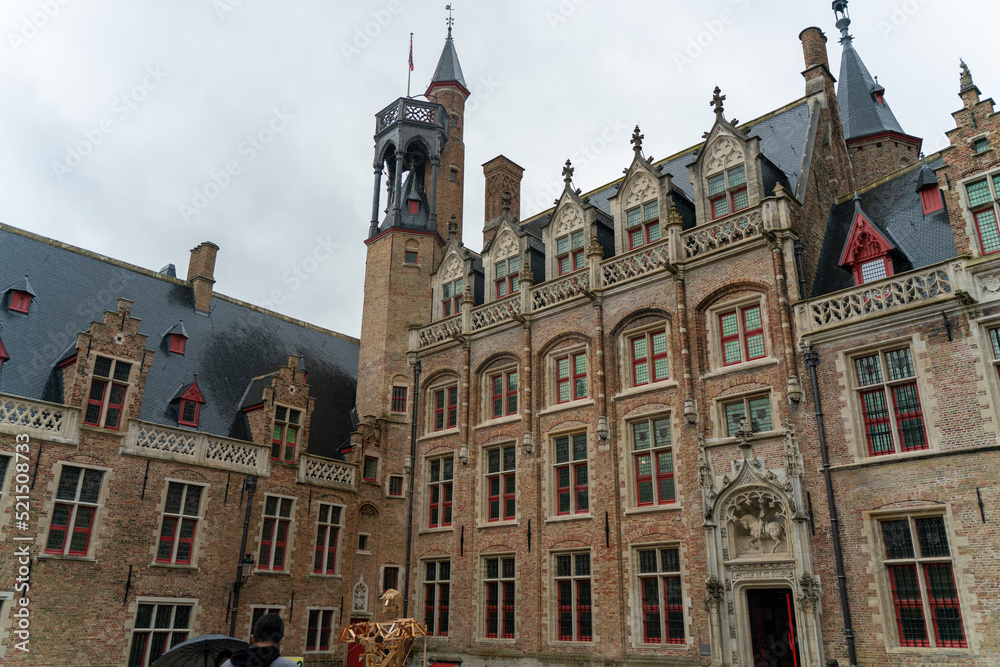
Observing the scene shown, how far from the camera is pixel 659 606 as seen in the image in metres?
18.2

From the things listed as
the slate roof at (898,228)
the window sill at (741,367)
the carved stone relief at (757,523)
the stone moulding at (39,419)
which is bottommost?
the carved stone relief at (757,523)

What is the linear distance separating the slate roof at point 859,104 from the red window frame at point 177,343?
25.1m

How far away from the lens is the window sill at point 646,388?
19.4 meters

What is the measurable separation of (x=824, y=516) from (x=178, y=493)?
53.2 feet

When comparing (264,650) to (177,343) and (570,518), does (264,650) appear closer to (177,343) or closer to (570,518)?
(570,518)

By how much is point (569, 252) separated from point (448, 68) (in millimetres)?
14749

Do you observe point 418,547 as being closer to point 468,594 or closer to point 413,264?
point 468,594

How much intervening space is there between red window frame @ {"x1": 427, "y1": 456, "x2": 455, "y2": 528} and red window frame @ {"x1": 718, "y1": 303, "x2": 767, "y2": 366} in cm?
956

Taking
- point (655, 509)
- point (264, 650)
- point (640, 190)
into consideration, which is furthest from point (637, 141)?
point (264, 650)

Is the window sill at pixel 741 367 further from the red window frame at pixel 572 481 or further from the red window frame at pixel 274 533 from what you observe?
the red window frame at pixel 274 533

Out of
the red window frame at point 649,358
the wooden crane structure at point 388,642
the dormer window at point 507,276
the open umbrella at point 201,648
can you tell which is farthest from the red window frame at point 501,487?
the open umbrella at point 201,648

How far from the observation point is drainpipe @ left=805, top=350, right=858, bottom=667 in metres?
15.0

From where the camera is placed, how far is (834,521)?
15.7 meters

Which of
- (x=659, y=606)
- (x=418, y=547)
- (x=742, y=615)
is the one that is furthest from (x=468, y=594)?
(x=742, y=615)
